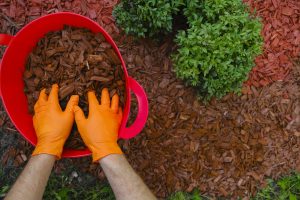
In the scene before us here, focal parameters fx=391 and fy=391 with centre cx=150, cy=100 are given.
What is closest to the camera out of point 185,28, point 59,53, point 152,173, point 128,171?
point 128,171

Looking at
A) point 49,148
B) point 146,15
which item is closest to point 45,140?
point 49,148

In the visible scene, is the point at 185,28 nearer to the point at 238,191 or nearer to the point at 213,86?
the point at 213,86

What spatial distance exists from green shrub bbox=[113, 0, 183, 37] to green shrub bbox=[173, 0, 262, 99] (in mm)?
108

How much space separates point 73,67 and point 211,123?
41.0 inches

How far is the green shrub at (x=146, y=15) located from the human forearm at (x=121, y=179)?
0.77 m

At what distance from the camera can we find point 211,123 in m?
2.69

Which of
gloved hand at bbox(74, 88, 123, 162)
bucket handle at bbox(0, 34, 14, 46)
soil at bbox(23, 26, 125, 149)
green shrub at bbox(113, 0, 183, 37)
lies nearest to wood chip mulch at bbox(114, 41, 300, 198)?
green shrub at bbox(113, 0, 183, 37)

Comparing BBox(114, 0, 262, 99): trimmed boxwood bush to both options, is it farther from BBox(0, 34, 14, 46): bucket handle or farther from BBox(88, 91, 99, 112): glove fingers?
BBox(0, 34, 14, 46): bucket handle

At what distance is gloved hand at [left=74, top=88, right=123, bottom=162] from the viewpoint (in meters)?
2.09

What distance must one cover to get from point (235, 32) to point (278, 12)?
2.47 feet

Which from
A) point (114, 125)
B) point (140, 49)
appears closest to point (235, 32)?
point (140, 49)

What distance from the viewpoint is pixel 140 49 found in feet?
8.60

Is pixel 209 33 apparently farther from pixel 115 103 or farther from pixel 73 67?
pixel 73 67

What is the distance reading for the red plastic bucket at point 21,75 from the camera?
2062 mm
